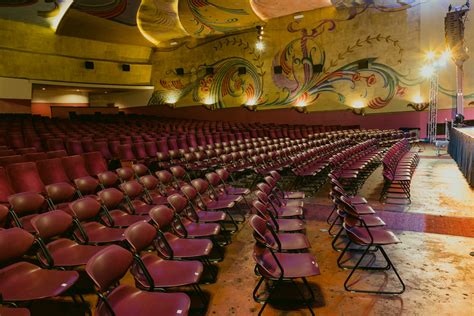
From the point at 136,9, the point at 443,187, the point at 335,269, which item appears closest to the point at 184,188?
the point at 335,269

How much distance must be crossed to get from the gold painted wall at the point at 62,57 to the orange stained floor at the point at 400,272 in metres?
15.5

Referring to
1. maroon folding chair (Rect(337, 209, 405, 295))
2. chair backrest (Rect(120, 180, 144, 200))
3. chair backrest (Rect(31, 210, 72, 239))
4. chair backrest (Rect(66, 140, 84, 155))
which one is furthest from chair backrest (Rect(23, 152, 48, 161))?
maroon folding chair (Rect(337, 209, 405, 295))

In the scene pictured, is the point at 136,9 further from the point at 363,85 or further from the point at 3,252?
the point at 3,252

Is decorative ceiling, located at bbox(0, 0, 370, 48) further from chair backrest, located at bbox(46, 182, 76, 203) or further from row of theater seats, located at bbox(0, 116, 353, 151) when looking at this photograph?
chair backrest, located at bbox(46, 182, 76, 203)

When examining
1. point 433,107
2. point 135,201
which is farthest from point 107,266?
point 433,107

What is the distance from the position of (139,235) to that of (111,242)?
71 cm

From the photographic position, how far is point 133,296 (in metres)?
2.29

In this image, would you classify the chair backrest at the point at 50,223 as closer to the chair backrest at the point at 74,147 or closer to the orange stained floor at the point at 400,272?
the orange stained floor at the point at 400,272

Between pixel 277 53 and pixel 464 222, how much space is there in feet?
48.2

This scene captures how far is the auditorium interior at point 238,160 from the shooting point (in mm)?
2814

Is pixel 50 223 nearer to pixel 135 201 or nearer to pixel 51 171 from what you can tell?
pixel 135 201

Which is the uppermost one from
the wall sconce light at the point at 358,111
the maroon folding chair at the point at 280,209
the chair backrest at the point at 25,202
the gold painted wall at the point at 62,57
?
the gold painted wall at the point at 62,57

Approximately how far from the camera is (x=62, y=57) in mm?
17391

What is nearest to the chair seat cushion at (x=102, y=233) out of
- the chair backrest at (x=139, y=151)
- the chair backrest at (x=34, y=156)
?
the chair backrest at (x=34, y=156)
